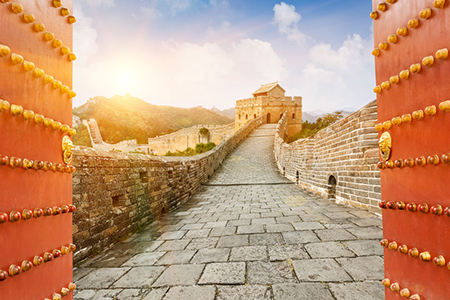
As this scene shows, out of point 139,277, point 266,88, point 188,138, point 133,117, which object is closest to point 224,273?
point 139,277

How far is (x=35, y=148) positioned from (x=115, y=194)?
9.31 feet

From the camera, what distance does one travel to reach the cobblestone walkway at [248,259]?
203cm

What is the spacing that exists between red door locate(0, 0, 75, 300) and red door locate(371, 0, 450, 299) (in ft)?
5.50

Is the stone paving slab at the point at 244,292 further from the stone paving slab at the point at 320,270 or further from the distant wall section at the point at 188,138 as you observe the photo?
the distant wall section at the point at 188,138

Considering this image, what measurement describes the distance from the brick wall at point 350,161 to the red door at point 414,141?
334 centimetres

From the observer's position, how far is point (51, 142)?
115 cm

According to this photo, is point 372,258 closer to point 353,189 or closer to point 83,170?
point 353,189

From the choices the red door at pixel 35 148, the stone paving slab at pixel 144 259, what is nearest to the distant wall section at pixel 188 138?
the stone paving slab at pixel 144 259

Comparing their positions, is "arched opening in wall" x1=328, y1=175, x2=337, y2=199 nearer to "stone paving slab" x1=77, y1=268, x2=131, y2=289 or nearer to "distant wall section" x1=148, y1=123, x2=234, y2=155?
"stone paving slab" x1=77, y1=268, x2=131, y2=289

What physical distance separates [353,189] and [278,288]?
3502 mm

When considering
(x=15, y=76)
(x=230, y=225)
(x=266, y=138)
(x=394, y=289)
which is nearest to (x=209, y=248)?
(x=230, y=225)

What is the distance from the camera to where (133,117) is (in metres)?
67.8

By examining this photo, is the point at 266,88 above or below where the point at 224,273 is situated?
above

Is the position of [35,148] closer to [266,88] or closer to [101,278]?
[101,278]
